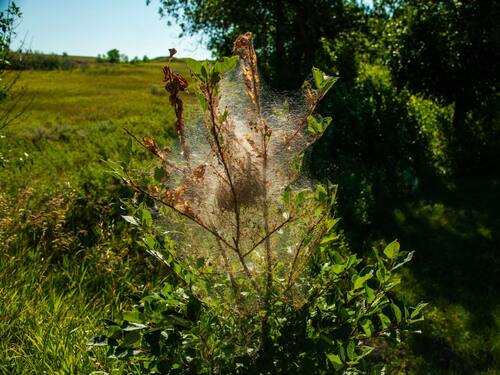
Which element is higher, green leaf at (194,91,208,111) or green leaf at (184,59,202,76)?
green leaf at (184,59,202,76)

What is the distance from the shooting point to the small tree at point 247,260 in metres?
1.74

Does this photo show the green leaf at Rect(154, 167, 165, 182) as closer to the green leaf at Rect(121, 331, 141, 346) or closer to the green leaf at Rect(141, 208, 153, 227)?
the green leaf at Rect(141, 208, 153, 227)

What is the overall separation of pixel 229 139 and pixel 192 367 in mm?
859

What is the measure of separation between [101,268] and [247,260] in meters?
2.45

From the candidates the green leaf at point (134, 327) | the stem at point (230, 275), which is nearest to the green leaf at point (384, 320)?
the stem at point (230, 275)

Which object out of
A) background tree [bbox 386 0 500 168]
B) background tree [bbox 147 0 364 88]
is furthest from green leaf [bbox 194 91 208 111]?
background tree [bbox 147 0 364 88]

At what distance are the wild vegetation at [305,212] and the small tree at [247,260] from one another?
0.01 m

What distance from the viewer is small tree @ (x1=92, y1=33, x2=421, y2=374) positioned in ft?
5.69

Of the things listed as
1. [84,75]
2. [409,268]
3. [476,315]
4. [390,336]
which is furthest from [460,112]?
[84,75]

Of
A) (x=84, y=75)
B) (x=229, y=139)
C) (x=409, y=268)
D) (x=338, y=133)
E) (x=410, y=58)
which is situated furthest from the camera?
(x=84, y=75)

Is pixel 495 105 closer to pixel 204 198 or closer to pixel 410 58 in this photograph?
pixel 410 58

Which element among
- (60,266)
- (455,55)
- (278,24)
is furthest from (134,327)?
(278,24)

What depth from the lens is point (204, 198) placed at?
1.82 m

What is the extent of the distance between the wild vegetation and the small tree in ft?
0.04
